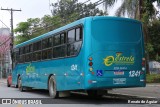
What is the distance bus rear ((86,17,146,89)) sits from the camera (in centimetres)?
1455

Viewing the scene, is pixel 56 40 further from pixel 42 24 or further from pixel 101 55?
pixel 42 24

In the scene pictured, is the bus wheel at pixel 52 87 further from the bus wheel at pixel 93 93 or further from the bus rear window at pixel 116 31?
the bus rear window at pixel 116 31

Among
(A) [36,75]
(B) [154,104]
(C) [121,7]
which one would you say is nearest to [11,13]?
(C) [121,7]

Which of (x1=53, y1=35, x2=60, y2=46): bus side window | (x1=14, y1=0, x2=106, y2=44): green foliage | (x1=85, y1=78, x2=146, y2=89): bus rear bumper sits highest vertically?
(x1=14, y1=0, x2=106, y2=44): green foliage

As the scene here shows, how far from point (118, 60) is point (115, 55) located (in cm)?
23

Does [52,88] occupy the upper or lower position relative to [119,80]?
lower

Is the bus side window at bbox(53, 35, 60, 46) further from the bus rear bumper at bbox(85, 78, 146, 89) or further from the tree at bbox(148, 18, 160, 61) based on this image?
the tree at bbox(148, 18, 160, 61)

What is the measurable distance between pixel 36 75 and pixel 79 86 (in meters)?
6.69

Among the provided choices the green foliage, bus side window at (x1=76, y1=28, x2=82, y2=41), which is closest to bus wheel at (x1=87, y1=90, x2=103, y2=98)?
bus side window at (x1=76, y1=28, x2=82, y2=41)

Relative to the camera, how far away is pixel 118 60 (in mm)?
14898

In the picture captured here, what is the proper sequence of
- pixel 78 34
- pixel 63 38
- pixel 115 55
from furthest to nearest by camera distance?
pixel 63 38 < pixel 78 34 < pixel 115 55

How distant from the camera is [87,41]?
14641mm

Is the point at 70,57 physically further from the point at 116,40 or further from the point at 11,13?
the point at 11,13

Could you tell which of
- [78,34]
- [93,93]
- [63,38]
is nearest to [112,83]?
[78,34]
